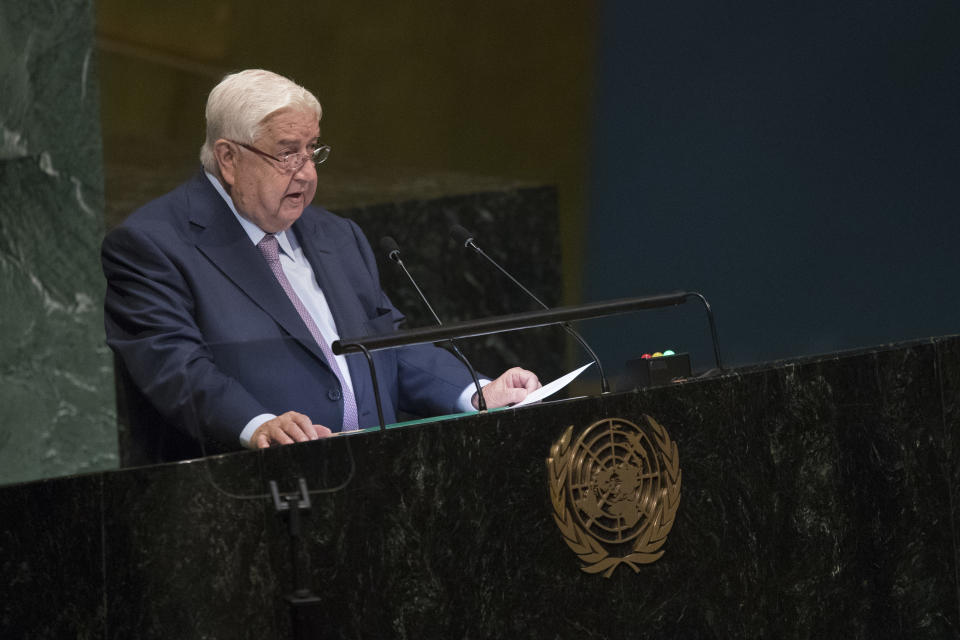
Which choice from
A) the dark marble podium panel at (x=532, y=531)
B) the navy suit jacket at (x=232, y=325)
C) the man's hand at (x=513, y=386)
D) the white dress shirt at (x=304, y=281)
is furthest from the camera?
the white dress shirt at (x=304, y=281)

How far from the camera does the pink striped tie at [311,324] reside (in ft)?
9.53

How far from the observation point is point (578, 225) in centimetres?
548

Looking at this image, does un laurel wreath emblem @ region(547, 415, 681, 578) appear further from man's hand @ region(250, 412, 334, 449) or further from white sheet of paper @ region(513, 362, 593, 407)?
man's hand @ region(250, 412, 334, 449)

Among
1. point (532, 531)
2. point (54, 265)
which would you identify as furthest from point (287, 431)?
point (54, 265)

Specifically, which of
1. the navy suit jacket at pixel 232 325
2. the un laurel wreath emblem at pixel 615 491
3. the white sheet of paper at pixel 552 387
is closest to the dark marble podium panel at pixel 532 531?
the un laurel wreath emblem at pixel 615 491

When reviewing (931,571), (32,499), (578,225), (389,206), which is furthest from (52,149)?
(931,571)

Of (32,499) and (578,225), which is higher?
A: (578,225)

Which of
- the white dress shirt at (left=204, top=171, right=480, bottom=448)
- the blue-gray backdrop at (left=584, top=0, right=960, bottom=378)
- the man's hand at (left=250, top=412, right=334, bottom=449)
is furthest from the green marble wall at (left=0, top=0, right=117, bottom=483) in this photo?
the man's hand at (left=250, top=412, right=334, bottom=449)

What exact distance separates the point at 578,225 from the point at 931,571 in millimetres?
2800

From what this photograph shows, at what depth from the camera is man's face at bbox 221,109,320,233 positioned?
3037 millimetres

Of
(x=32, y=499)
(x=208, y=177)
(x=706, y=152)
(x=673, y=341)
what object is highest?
(x=706, y=152)

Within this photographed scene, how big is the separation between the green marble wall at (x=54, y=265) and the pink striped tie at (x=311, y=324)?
2142 mm

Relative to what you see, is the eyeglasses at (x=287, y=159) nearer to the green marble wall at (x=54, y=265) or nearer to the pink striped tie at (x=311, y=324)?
the pink striped tie at (x=311, y=324)

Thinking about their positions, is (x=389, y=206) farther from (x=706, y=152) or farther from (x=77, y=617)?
(x=77, y=617)
